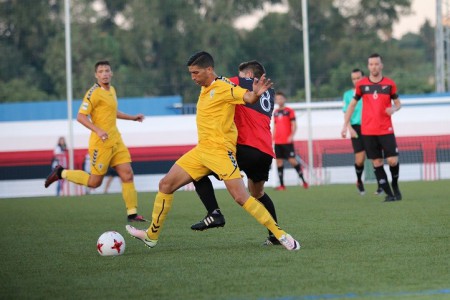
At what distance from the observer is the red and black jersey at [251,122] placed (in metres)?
9.03

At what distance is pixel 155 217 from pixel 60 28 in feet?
120

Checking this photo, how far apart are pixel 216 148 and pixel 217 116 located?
→ 0.29 m

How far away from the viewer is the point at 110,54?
1875 inches

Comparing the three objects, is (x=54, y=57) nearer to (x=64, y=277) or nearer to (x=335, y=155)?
(x=335, y=155)

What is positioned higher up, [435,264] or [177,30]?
[177,30]

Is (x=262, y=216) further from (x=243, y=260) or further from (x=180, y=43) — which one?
(x=180, y=43)

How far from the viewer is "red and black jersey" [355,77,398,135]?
14945 mm

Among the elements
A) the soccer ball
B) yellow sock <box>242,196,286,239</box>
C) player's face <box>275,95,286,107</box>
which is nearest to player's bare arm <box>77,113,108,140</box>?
the soccer ball

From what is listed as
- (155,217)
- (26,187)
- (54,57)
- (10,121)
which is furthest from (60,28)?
(155,217)

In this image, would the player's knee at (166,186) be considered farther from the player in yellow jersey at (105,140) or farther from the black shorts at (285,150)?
the black shorts at (285,150)

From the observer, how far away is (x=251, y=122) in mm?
9055

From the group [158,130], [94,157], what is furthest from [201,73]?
[158,130]

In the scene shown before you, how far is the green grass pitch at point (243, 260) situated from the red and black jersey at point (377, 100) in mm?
1730

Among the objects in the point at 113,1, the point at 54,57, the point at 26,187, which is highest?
the point at 113,1
